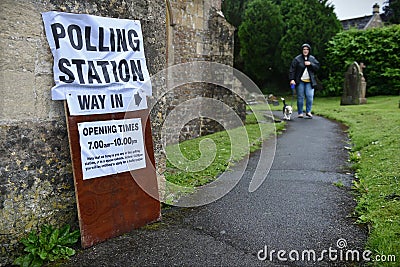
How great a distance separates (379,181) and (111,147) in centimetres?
364

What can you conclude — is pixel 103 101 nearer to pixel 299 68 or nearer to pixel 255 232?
pixel 255 232

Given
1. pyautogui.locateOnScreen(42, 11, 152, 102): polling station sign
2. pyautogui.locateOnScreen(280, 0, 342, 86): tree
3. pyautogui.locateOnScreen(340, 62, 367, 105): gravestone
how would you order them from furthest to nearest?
1. pyautogui.locateOnScreen(280, 0, 342, 86): tree
2. pyautogui.locateOnScreen(340, 62, 367, 105): gravestone
3. pyautogui.locateOnScreen(42, 11, 152, 102): polling station sign

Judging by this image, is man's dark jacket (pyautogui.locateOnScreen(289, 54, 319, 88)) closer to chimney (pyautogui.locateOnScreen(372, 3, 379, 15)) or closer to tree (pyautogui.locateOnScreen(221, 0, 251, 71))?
tree (pyautogui.locateOnScreen(221, 0, 251, 71))

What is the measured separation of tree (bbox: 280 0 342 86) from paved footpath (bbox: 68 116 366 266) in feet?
61.8

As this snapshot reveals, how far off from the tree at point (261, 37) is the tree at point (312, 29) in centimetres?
142

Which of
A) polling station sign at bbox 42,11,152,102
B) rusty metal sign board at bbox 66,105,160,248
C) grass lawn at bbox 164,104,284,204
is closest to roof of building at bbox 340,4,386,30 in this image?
grass lawn at bbox 164,104,284,204

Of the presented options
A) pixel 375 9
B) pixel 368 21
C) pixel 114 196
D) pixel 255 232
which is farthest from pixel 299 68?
pixel 375 9

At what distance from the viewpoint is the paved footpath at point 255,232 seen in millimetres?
3352

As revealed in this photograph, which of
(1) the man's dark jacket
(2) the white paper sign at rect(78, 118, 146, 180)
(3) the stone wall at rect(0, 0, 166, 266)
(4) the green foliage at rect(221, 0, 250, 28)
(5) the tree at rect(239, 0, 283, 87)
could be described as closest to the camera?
(3) the stone wall at rect(0, 0, 166, 266)

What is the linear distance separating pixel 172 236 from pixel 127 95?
1518mm

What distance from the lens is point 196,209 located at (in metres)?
4.63

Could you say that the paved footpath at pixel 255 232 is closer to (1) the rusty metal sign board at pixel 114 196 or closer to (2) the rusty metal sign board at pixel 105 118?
(1) the rusty metal sign board at pixel 114 196

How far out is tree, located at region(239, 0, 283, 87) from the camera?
25.5 metres

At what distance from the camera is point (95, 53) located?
3809 mm
